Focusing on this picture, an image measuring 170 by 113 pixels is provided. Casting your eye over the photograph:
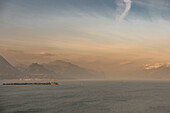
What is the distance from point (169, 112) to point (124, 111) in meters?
13.3

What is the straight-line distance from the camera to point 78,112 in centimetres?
4969

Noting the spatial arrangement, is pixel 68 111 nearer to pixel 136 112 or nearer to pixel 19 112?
pixel 19 112

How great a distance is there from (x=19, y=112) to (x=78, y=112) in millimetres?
17026

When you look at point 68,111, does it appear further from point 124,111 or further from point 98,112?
point 124,111

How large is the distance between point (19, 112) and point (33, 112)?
3.99 meters

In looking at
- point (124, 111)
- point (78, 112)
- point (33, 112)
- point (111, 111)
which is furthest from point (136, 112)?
point (33, 112)

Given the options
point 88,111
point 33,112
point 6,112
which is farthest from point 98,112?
point 6,112

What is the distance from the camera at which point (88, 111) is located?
50.9 m

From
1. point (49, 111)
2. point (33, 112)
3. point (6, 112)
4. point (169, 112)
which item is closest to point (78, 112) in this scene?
point (49, 111)

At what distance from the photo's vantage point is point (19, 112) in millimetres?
48562

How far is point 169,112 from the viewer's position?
165 feet

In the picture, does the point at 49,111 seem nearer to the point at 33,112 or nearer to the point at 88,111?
the point at 33,112

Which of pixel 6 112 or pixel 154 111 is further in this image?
pixel 154 111

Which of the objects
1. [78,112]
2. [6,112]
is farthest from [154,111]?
[6,112]
